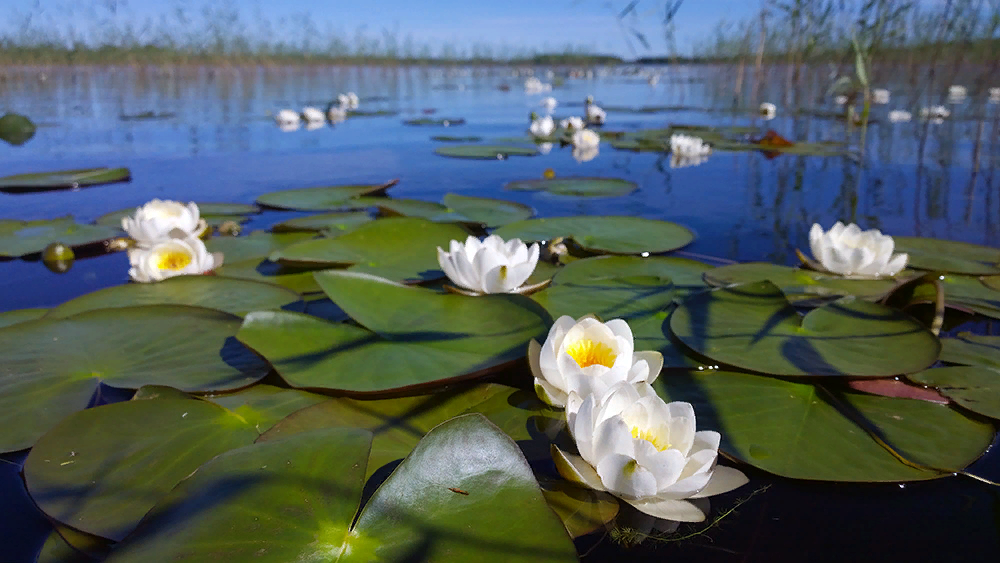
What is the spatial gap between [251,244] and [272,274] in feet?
1.06

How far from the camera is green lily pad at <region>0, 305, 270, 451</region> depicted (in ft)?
3.37

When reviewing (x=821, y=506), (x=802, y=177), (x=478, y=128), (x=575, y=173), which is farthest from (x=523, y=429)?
(x=478, y=128)

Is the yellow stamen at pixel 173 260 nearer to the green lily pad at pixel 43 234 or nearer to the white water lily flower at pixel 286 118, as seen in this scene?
the green lily pad at pixel 43 234

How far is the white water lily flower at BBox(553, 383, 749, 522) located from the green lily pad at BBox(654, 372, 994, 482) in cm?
13

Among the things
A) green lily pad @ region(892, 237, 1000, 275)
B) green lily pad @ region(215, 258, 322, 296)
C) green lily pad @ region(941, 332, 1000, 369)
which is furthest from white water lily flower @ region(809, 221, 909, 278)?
green lily pad @ region(215, 258, 322, 296)

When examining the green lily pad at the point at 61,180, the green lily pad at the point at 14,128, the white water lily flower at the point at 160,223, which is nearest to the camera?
the white water lily flower at the point at 160,223

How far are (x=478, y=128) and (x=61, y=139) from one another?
3.60m

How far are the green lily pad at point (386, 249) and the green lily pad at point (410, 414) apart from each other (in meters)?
0.64

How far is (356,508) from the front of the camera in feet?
2.30

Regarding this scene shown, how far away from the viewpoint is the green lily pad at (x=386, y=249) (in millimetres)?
1725

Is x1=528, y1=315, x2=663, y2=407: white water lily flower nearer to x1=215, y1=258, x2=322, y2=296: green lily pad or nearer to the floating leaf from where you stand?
x1=215, y1=258, x2=322, y2=296: green lily pad

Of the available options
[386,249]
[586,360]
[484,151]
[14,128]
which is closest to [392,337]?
[586,360]

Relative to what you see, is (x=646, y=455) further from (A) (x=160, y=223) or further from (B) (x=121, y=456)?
(A) (x=160, y=223)

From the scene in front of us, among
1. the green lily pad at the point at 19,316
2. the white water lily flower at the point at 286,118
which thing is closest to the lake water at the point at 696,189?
the green lily pad at the point at 19,316
